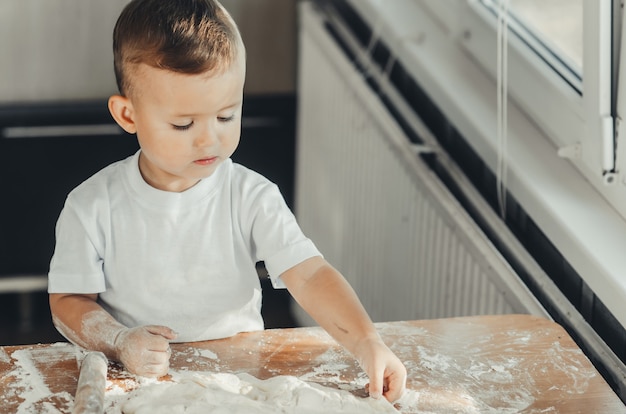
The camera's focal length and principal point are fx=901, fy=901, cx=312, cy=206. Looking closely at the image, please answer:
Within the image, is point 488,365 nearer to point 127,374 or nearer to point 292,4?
point 127,374

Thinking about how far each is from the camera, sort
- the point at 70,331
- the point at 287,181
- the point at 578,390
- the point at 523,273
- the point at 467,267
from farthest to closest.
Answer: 1. the point at 287,181
2. the point at 467,267
3. the point at 523,273
4. the point at 70,331
5. the point at 578,390

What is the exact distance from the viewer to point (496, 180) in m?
1.79

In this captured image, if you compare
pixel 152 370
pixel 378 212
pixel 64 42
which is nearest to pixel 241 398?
pixel 152 370

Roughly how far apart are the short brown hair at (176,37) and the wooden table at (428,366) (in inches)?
15.3

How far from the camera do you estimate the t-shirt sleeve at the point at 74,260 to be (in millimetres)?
1283

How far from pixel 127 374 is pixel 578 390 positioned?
579 mm

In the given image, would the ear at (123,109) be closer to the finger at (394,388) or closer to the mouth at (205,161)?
the mouth at (205,161)

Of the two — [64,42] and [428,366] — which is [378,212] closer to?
[428,366]

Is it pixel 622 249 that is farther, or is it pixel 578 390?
pixel 622 249

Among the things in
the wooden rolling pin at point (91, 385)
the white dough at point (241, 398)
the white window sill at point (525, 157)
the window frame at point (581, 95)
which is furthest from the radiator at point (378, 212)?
the wooden rolling pin at point (91, 385)

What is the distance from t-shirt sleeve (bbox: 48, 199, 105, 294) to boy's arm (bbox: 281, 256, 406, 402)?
276mm

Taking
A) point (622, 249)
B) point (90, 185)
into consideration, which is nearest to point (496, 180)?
point (622, 249)

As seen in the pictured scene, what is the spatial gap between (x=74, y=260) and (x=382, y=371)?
18.7 inches

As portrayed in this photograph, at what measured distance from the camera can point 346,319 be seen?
1.21 m
